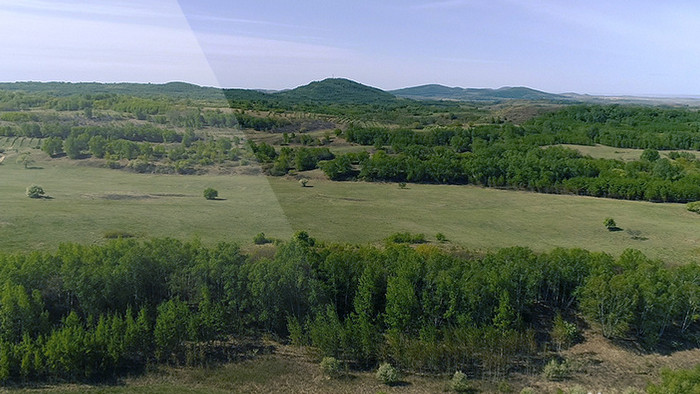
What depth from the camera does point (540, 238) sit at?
22.5 m

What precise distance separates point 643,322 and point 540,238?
9.51 metres

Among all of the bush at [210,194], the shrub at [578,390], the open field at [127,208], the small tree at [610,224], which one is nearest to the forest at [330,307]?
the shrub at [578,390]

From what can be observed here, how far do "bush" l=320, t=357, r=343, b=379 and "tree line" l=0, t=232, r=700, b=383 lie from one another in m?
0.33

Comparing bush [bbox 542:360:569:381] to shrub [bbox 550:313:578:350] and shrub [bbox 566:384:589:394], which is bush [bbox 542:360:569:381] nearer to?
shrub [bbox 566:384:589:394]

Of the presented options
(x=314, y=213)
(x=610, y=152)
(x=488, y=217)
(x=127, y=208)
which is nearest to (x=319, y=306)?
(x=314, y=213)

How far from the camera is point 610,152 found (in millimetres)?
47094

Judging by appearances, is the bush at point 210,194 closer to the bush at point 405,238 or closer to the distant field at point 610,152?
the bush at point 405,238

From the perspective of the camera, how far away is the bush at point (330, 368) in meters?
11.7

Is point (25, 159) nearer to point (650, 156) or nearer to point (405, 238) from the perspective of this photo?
point (405, 238)

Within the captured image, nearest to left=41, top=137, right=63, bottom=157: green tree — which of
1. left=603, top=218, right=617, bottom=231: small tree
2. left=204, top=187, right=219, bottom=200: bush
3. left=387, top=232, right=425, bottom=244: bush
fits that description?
left=204, top=187, right=219, bottom=200: bush

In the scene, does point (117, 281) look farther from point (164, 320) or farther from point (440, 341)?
point (440, 341)

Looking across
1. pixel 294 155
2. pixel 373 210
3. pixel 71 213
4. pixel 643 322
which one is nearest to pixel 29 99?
pixel 294 155

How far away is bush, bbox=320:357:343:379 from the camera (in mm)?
11688

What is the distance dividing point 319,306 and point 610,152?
4337 centimetres
